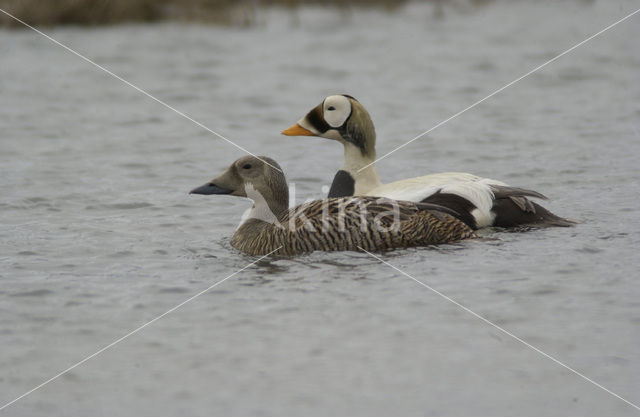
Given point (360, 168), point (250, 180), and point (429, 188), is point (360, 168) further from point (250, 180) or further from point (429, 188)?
point (250, 180)

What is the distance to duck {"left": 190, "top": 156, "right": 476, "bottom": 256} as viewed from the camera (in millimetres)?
6367

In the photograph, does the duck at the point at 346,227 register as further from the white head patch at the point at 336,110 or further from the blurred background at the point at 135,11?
the blurred background at the point at 135,11

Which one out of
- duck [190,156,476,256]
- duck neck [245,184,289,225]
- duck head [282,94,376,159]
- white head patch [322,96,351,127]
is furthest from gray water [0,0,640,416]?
white head patch [322,96,351,127]

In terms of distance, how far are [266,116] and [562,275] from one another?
21.4 feet

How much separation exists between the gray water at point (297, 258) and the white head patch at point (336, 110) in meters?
1.13

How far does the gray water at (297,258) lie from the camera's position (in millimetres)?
4414

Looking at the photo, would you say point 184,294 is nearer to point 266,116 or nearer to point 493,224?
point 493,224

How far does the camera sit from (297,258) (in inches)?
249

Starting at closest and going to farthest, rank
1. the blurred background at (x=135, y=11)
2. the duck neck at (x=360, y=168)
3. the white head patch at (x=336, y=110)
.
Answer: the white head patch at (x=336, y=110) < the duck neck at (x=360, y=168) < the blurred background at (x=135, y=11)

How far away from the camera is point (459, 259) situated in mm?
6168

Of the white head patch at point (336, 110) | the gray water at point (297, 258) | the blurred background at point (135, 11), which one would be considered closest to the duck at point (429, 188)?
the white head patch at point (336, 110)

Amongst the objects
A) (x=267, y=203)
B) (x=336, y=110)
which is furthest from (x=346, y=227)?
(x=336, y=110)

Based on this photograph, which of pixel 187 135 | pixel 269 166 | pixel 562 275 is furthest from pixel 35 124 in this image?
pixel 562 275

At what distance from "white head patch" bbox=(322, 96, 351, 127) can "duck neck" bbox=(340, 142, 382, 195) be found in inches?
8.4
